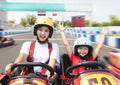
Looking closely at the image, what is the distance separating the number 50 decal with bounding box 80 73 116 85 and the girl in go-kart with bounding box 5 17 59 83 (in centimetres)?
60

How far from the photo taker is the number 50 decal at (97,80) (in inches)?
148

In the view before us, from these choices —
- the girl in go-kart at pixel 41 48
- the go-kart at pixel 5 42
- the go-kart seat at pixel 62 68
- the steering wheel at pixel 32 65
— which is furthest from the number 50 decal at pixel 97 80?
the go-kart at pixel 5 42

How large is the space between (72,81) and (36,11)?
3908 centimetres

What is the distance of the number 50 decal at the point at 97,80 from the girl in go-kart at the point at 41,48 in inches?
23.8

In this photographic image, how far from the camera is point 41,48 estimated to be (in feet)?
14.6

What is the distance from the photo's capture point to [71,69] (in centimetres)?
419

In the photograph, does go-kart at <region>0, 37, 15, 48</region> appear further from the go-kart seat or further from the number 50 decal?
the number 50 decal

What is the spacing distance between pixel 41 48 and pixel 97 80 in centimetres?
Answer: 100

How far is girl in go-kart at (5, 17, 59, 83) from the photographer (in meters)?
4.28

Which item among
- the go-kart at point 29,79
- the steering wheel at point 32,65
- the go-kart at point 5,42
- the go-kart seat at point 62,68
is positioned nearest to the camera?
the go-kart at point 29,79

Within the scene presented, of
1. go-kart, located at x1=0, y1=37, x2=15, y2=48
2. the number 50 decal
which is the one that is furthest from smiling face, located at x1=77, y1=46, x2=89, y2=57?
go-kart, located at x1=0, y1=37, x2=15, y2=48

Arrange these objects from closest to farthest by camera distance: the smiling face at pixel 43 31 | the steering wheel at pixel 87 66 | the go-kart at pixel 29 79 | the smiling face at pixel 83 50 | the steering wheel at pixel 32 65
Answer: the go-kart at pixel 29 79, the steering wheel at pixel 32 65, the steering wheel at pixel 87 66, the smiling face at pixel 43 31, the smiling face at pixel 83 50

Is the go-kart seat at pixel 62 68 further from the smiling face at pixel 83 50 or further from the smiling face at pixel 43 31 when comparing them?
the smiling face at pixel 43 31

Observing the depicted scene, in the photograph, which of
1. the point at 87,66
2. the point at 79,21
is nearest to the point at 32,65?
the point at 87,66
